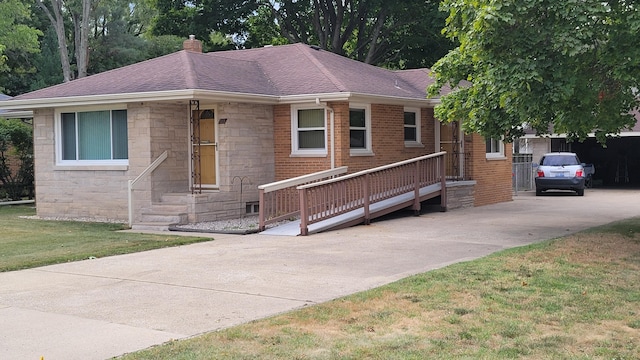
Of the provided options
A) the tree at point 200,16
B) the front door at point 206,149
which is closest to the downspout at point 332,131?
the front door at point 206,149

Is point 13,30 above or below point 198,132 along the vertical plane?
above

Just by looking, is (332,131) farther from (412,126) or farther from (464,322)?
(464,322)

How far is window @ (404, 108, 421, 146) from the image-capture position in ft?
66.8

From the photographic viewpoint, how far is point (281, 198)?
16188 mm

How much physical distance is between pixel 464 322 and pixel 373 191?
32.7ft

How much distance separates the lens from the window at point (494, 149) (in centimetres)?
2234

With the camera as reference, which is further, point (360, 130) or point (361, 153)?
point (360, 130)

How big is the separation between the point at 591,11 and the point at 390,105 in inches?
334

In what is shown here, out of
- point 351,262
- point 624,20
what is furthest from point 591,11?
point 351,262

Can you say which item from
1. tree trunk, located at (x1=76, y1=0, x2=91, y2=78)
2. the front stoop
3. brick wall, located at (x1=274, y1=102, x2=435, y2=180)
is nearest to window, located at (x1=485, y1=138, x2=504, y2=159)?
brick wall, located at (x1=274, y1=102, x2=435, y2=180)

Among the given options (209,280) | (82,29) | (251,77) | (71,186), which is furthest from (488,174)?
(82,29)

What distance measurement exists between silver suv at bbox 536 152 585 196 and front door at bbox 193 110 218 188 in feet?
46.9

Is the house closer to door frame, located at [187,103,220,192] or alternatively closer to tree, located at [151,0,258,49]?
door frame, located at [187,103,220,192]

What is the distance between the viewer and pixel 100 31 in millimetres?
48500
